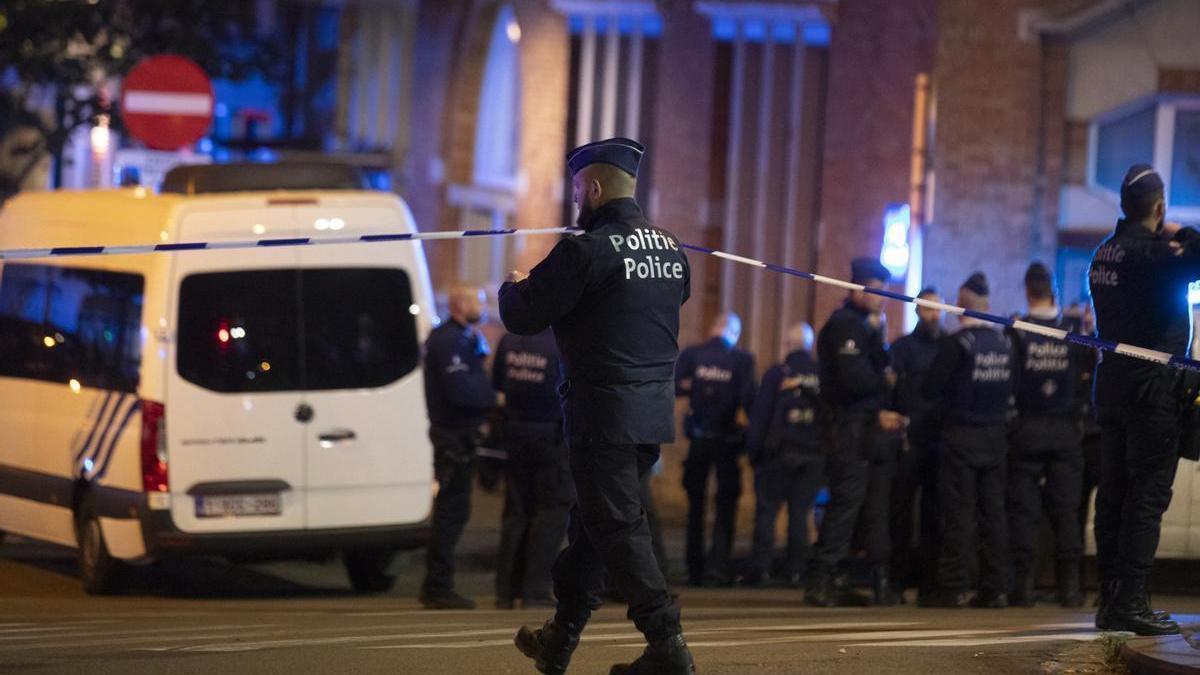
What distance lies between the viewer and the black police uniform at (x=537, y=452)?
456 inches

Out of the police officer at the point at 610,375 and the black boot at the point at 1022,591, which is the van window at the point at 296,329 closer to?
the black boot at the point at 1022,591

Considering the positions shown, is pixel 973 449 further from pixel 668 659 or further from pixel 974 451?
pixel 668 659

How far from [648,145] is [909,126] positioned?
10.0 ft

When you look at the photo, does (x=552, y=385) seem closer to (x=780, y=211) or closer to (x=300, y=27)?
(x=780, y=211)

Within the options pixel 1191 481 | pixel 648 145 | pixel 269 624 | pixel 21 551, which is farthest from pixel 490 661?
pixel 648 145

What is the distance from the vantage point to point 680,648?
267 inches

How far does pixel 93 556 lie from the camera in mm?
12156

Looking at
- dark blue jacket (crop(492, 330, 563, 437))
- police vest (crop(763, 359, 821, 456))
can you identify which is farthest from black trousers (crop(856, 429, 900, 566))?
dark blue jacket (crop(492, 330, 563, 437))

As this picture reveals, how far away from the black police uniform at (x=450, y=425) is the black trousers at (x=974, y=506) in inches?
106

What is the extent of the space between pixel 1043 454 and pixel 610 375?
5755 mm

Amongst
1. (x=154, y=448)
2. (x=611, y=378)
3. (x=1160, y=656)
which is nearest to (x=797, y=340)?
(x=154, y=448)

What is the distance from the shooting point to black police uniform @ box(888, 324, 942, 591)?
1239cm

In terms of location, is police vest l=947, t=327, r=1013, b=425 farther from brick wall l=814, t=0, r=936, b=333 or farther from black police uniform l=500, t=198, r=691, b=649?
brick wall l=814, t=0, r=936, b=333

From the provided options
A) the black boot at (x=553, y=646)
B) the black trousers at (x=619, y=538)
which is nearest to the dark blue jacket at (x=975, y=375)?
the black trousers at (x=619, y=538)
